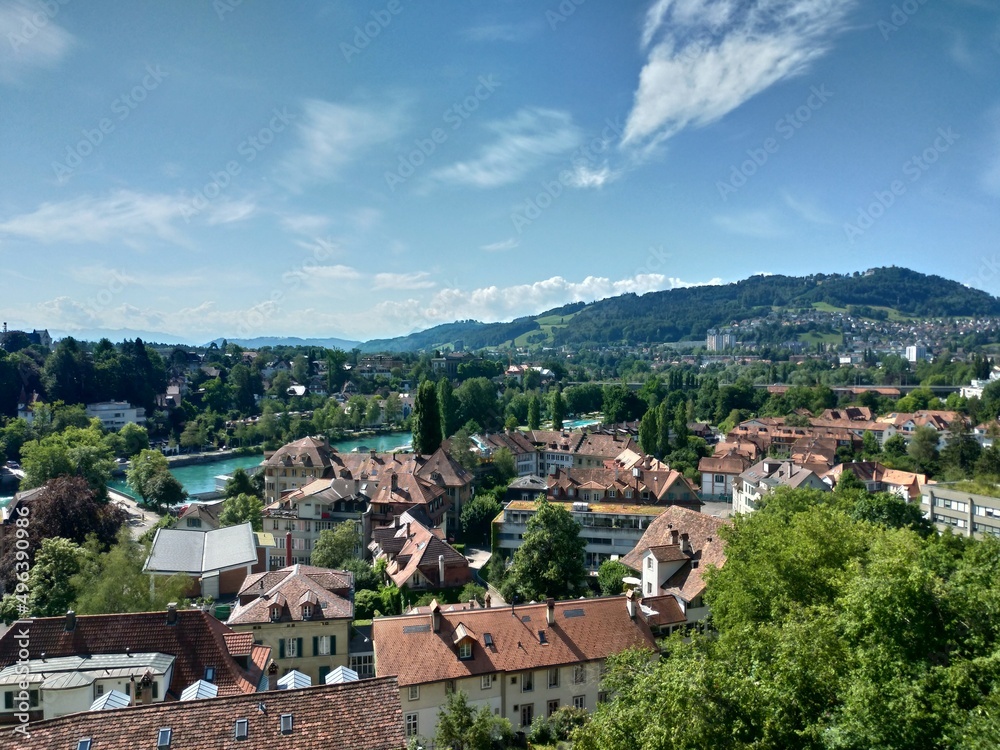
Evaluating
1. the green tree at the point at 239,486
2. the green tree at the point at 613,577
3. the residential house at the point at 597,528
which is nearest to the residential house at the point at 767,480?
the residential house at the point at 597,528

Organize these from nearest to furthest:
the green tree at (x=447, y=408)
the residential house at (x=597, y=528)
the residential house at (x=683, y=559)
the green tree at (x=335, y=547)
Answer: the residential house at (x=683, y=559), the green tree at (x=335, y=547), the residential house at (x=597, y=528), the green tree at (x=447, y=408)

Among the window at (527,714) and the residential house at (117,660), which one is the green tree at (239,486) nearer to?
the residential house at (117,660)

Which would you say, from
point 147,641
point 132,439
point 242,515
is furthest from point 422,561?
point 132,439

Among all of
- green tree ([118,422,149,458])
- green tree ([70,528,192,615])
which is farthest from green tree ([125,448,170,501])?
green tree ([70,528,192,615])

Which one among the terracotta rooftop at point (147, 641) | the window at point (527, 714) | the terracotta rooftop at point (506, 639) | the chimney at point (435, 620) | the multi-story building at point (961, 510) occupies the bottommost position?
the window at point (527, 714)

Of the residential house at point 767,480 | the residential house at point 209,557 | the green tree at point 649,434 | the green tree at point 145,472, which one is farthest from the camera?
the green tree at point 649,434

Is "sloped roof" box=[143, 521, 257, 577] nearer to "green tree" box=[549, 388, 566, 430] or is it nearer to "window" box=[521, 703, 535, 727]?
"window" box=[521, 703, 535, 727]

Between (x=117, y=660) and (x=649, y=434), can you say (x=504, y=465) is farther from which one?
(x=117, y=660)
